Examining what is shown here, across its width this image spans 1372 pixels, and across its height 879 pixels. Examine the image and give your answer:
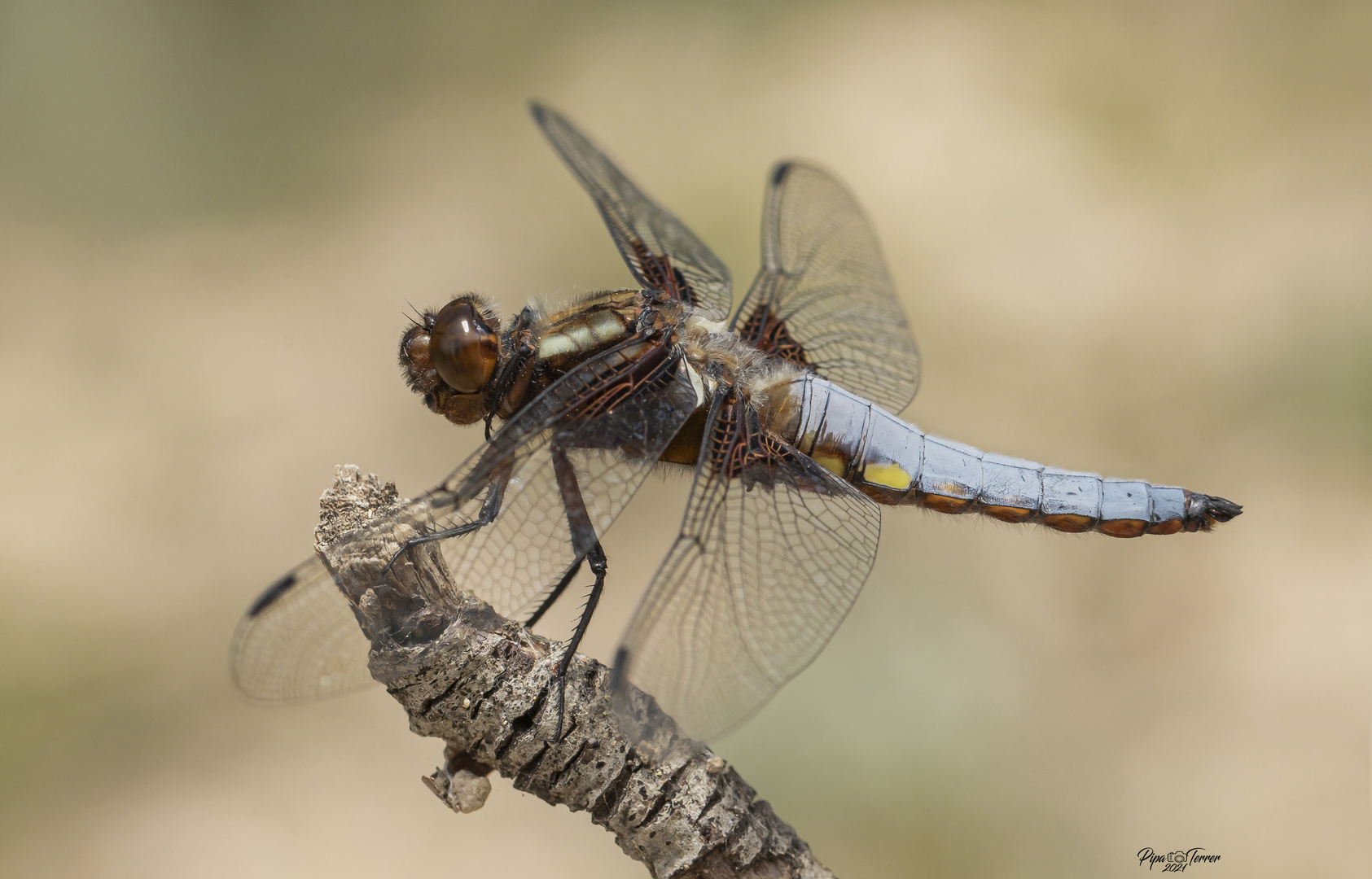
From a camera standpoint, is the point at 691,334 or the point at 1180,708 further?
the point at 1180,708

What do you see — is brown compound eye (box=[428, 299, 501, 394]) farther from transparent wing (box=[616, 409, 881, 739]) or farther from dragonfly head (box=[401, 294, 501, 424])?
transparent wing (box=[616, 409, 881, 739])

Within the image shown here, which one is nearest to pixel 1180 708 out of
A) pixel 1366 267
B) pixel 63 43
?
pixel 1366 267

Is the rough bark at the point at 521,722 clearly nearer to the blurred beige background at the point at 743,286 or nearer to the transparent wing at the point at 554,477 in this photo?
the transparent wing at the point at 554,477

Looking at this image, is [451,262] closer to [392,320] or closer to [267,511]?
[392,320]

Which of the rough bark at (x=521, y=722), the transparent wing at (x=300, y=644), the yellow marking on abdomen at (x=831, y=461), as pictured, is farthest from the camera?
the yellow marking on abdomen at (x=831, y=461)

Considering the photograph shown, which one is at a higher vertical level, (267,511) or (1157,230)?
(1157,230)

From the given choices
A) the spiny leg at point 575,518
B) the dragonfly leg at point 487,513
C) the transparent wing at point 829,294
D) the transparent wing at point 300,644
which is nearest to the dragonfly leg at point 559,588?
the spiny leg at point 575,518

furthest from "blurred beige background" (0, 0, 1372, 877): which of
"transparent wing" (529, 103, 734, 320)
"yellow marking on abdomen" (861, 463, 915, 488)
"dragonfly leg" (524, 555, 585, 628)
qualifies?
"transparent wing" (529, 103, 734, 320)

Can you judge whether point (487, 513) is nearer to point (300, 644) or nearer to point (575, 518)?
point (575, 518)
